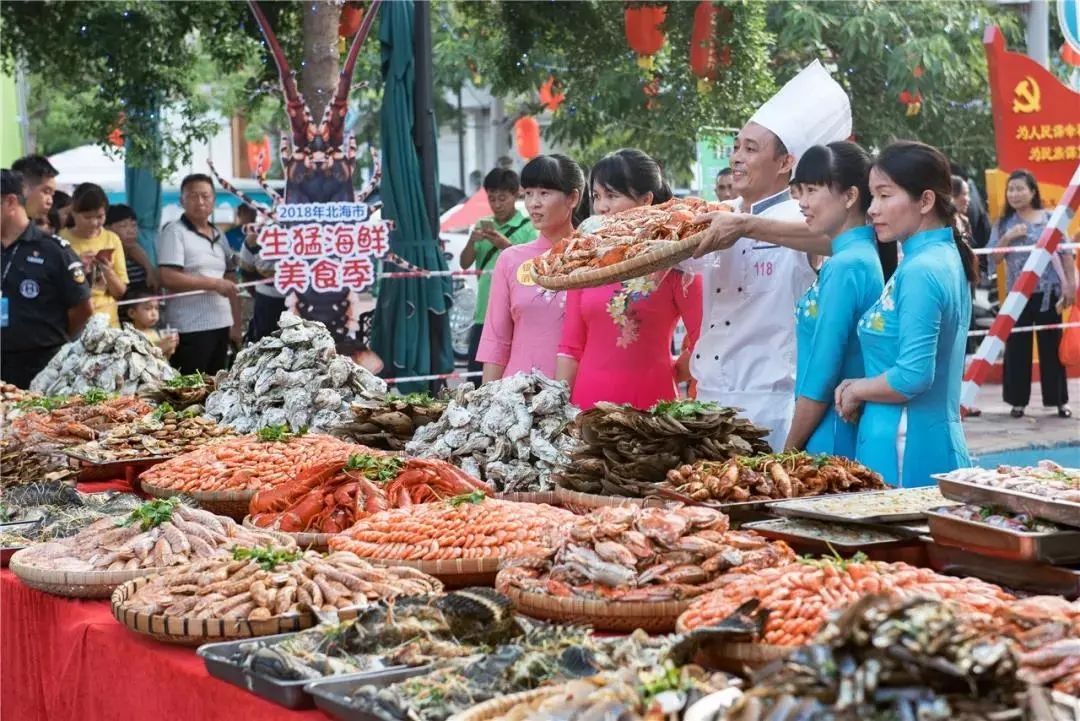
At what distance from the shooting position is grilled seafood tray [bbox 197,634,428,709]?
2.09 metres

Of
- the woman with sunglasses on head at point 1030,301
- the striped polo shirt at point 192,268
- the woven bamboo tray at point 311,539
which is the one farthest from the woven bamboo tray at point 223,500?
the woman with sunglasses on head at point 1030,301

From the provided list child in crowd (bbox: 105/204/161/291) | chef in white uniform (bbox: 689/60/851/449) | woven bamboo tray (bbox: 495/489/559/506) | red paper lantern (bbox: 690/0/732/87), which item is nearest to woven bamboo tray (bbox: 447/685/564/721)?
woven bamboo tray (bbox: 495/489/559/506)

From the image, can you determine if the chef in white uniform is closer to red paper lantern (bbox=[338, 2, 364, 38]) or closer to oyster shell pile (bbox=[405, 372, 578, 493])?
oyster shell pile (bbox=[405, 372, 578, 493])

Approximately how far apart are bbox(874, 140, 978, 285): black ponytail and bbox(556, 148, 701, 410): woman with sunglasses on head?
0.95 meters

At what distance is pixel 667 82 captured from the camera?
498 inches

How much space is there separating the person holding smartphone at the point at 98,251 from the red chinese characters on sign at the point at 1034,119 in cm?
603

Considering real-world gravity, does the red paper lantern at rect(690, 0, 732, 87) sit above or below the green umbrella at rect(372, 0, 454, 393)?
above

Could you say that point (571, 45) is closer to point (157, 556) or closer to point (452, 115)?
point (157, 556)

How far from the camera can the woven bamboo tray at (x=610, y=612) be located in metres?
2.32

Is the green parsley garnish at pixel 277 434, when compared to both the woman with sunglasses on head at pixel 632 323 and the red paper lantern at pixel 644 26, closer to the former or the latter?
the woman with sunglasses on head at pixel 632 323

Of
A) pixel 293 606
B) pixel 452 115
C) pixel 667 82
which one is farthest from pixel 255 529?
pixel 452 115

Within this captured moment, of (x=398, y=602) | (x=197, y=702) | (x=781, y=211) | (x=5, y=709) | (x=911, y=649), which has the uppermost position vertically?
(x=781, y=211)

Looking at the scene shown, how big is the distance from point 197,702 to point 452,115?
20533 mm

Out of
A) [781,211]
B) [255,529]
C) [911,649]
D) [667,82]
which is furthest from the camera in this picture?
[667,82]
